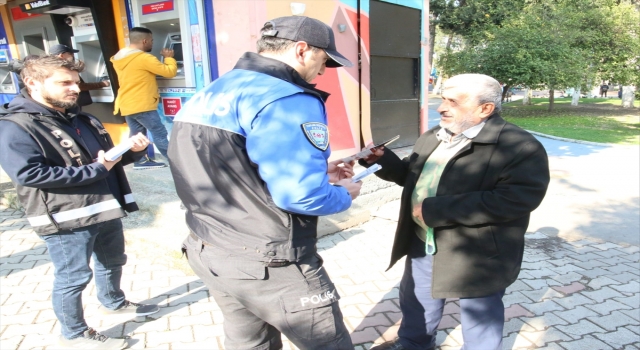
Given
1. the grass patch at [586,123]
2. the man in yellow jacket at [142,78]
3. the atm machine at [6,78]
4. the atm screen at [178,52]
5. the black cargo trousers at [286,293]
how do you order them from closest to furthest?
the black cargo trousers at [286,293], the man in yellow jacket at [142,78], the atm screen at [178,52], the atm machine at [6,78], the grass patch at [586,123]

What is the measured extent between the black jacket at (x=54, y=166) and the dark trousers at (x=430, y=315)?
1.85 m

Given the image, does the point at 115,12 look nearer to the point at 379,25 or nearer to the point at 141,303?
the point at 379,25

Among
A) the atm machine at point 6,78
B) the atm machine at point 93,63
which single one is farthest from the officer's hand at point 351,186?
the atm machine at point 6,78

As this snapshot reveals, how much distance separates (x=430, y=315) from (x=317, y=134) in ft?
5.01

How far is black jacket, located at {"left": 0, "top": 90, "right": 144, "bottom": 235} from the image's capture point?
7.63 feet

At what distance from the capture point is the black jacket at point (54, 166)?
2326 millimetres

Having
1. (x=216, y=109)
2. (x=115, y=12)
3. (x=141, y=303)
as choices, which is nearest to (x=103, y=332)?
(x=141, y=303)

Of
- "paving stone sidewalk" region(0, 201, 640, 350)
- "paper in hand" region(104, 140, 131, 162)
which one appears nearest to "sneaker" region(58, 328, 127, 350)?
"paving stone sidewalk" region(0, 201, 640, 350)

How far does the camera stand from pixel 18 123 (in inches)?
92.7

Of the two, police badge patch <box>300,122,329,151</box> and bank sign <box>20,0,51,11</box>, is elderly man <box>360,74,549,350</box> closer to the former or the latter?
police badge patch <box>300,122,329,151</box>

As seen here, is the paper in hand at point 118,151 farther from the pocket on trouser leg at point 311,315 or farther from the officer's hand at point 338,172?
the pocket on trouser leg at point 311,315

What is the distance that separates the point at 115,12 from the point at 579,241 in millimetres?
6264

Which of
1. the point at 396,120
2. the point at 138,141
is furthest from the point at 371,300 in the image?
the point at 396,120

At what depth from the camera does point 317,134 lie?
1.57 meters
